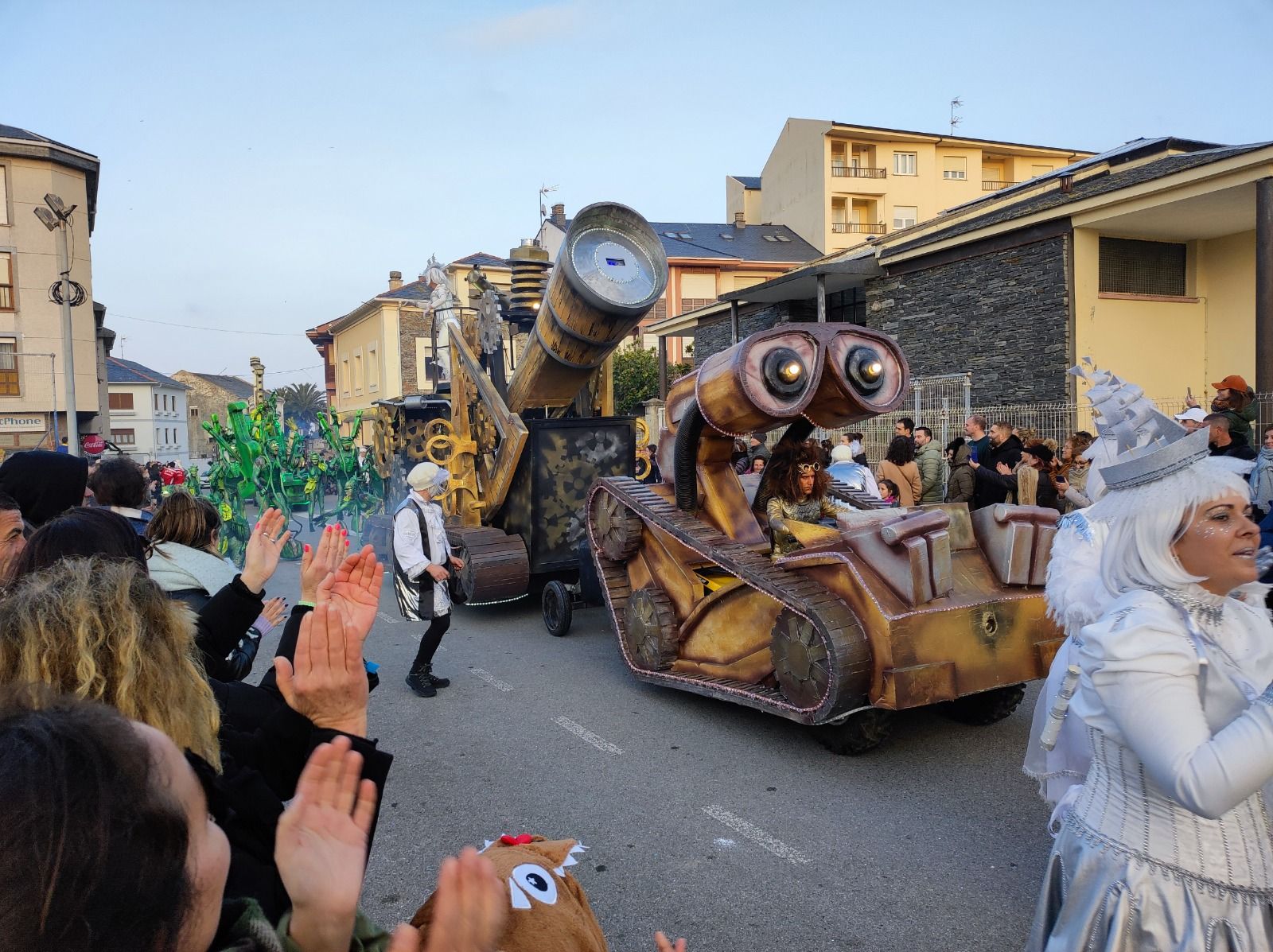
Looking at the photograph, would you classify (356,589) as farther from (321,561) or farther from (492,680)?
(492,680)

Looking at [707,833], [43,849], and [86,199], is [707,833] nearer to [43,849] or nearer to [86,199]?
[43,849]

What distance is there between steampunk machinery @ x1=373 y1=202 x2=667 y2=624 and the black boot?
5.42 feet

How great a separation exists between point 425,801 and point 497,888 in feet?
11.3

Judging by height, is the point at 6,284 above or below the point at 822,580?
above

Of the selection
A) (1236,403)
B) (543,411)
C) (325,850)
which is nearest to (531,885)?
(325,850)

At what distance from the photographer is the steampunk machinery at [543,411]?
6605mm

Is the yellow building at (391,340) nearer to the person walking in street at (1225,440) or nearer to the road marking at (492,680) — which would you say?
the road marking at (492,680)

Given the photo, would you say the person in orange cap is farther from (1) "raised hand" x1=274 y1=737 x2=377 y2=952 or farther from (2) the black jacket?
(1) "raised hand" x1=274 y1=737 x2=377 y2=952

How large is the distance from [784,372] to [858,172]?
33.5 m

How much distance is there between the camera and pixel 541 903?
1.76 m

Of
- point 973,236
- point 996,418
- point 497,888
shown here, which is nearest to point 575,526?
point 497,888

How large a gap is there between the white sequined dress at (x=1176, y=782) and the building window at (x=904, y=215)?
36847 mm

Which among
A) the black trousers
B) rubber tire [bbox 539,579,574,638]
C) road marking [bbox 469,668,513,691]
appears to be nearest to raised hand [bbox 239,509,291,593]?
the black trousers

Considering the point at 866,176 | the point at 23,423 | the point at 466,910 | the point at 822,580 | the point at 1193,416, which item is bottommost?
the point at 822,580
